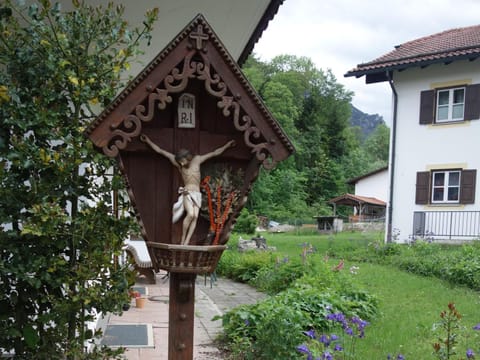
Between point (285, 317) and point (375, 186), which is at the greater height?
point (375, 186)

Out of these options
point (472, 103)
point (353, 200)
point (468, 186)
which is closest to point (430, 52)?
point (472, 103)

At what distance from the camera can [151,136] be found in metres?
2.29

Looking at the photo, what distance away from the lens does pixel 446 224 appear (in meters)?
13.5

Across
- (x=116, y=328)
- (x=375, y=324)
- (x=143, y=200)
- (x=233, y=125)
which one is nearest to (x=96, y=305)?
(x=143, y=200)

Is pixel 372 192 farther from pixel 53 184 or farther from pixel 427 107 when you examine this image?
pixel 53 184

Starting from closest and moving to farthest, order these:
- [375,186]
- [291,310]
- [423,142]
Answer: [291,310] → [423,142] → [375,186]

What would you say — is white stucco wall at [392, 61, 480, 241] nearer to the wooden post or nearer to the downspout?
the downspout

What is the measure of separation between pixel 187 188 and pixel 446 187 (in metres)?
13.2

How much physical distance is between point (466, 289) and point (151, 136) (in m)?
7.38

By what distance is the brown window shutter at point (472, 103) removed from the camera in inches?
520

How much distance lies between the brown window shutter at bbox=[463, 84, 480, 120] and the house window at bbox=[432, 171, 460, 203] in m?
1.64

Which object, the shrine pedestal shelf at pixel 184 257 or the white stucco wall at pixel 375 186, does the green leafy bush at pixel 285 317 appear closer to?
the shrine pedestal shelf at pixel 184 257

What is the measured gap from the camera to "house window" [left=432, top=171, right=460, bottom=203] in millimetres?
13641

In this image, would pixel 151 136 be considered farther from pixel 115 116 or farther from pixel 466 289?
pixel 466 289
